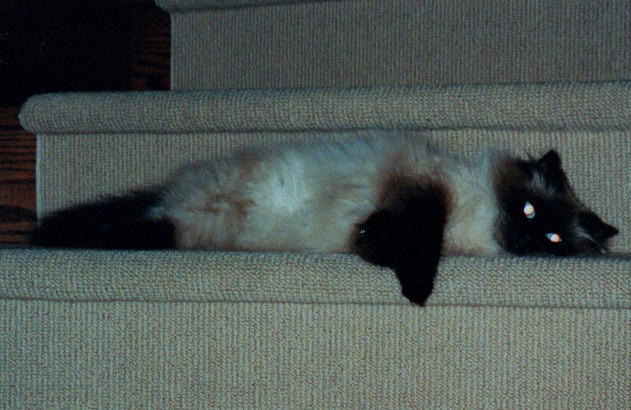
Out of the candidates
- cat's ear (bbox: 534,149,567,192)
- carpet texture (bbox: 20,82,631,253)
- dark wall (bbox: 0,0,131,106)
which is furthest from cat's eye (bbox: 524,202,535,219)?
dark wall (bbox: 0,0,131,106)

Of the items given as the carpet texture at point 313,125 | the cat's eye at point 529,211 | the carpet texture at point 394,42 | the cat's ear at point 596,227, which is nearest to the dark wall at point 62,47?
the carpet texture at point 313,125

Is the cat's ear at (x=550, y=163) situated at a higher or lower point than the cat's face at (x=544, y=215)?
higher

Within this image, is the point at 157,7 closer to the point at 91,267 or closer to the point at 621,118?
the point at 91,267

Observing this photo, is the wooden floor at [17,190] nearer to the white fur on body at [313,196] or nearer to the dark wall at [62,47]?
the dark wall at [62,47]

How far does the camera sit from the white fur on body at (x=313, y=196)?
64.5 inches

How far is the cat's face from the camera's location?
1599 millimetres

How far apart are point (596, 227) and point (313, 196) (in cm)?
77

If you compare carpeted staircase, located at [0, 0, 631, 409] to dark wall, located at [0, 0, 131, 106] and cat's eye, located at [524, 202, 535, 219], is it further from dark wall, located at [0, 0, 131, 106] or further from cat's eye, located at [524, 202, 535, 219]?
cat's eye, located at [524, 202, 535, 219]

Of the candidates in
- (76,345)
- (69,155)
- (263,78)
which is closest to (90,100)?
(69,155)

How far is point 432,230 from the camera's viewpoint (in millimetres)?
1442

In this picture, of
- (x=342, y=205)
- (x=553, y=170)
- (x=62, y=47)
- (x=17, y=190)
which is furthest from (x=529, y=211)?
(x=17, y=190)

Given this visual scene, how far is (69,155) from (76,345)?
2.53 ft

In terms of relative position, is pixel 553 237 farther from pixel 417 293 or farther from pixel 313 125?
pixel 313 125

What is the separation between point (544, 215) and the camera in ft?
5.32
